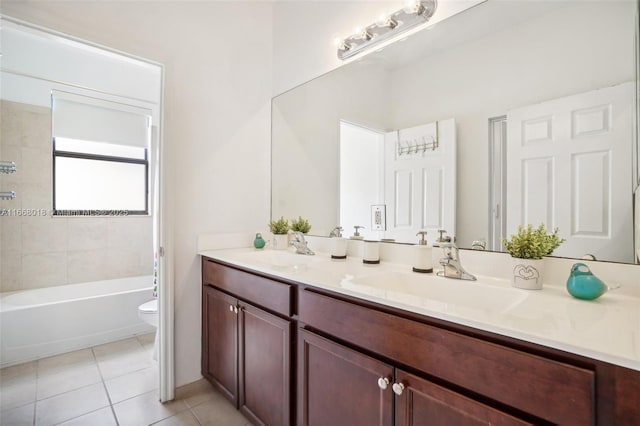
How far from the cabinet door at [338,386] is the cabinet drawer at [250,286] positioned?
6.5 inches

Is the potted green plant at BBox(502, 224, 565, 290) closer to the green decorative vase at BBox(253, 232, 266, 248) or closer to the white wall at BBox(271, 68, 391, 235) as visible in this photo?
the white wall at BBox(271, 68, 391, 235)

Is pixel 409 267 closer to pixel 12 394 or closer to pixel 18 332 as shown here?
pixel 12 394

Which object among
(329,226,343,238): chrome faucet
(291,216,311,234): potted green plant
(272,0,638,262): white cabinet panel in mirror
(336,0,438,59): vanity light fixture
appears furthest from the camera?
(291,216,311,234): potted green plant

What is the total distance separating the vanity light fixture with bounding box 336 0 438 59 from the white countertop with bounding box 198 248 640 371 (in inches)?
46.7

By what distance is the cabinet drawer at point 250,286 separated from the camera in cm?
130

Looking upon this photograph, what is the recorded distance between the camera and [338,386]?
3.48 feet

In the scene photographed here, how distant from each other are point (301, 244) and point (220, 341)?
2.44ft

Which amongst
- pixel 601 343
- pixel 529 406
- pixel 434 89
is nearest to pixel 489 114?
pixel 434 89

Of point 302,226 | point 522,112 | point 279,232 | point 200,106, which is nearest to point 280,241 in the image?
point 279,232

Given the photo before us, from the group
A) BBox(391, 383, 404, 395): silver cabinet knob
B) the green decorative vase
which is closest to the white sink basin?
BBox(391, 383, 404, 395): silver cabinet knob

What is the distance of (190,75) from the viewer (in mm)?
1902

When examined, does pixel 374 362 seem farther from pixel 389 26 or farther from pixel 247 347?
pixel 389 26

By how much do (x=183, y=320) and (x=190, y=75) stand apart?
1554mm

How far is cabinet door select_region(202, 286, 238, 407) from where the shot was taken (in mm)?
1625
